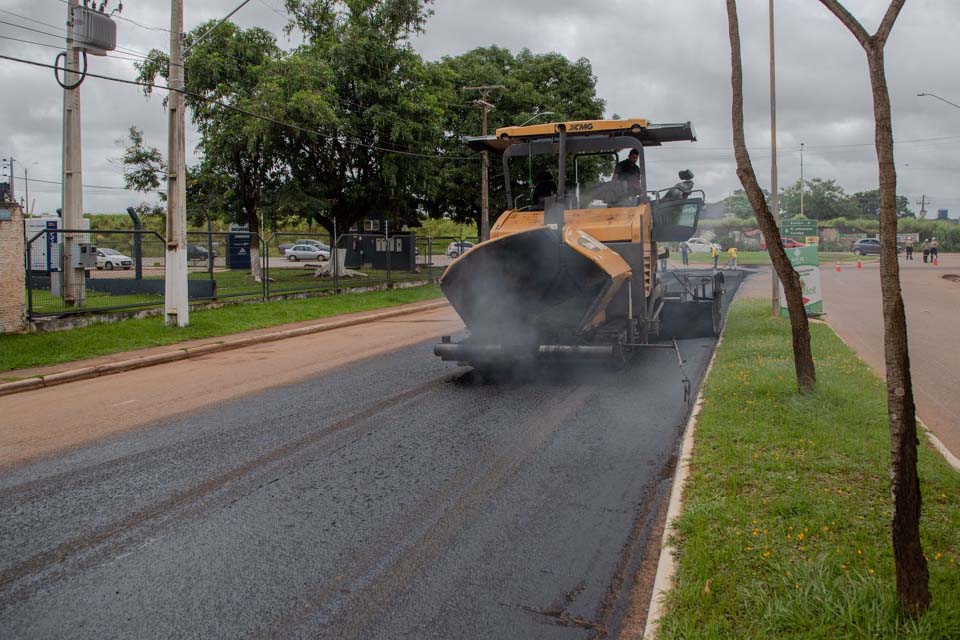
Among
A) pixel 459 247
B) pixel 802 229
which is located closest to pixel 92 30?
pixel 802 229

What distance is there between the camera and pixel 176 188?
15.6 metres

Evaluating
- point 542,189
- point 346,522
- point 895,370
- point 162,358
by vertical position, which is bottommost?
point 346,522

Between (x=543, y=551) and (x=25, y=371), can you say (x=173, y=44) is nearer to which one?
(x=25, y=371)

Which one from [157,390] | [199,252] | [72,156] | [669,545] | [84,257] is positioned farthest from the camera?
[199,252]

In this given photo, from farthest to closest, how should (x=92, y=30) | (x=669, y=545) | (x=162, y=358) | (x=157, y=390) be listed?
(x=92, y=30) → (x=162, y=358) → (x=157, y=390) → (x=669, y=545)

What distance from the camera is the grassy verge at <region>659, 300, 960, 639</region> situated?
11.3ft

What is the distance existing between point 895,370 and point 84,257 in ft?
56.5

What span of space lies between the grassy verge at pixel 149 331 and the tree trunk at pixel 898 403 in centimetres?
1208

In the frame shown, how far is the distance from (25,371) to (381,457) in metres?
7.73

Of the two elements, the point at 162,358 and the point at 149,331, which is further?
the point at 149,331

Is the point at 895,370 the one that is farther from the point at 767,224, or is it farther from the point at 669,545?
the point at 767,224

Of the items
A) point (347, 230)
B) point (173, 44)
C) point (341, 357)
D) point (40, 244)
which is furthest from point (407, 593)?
point (347, 230)

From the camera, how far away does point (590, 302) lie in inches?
379

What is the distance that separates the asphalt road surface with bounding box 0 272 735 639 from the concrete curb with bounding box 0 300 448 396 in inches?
103
